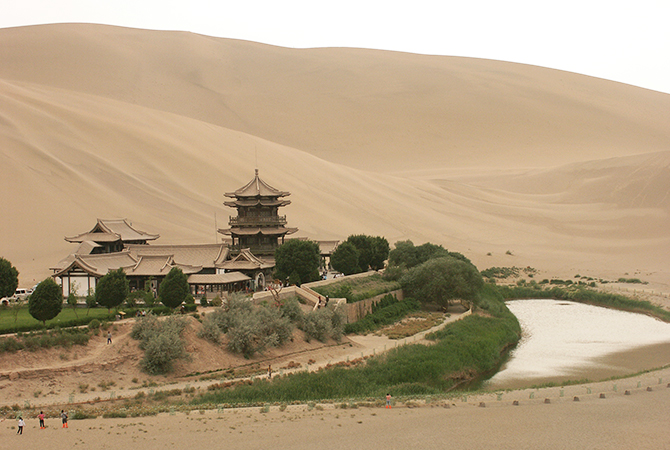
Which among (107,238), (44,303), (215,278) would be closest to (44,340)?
(44,303)

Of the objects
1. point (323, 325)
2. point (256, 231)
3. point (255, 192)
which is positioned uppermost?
point (255, 192)

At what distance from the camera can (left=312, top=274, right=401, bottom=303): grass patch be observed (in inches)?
1459

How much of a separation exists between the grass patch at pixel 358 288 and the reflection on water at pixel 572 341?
7.46m

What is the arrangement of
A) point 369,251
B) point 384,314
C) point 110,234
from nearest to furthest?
1. point 384,314
2. point 110,234
3. point 369,251

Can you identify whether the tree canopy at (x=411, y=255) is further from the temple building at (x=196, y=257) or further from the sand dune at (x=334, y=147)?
the sand dune at (x=334, y=147)

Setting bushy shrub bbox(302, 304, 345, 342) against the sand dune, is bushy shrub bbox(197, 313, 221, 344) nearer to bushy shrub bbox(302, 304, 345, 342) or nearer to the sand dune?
bushy shrub bbox(302, 304, 345, 342)

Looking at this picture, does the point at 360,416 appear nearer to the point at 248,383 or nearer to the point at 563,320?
the point at 248,383

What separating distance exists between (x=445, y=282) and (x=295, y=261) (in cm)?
809

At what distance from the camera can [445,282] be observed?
41219 millimetres

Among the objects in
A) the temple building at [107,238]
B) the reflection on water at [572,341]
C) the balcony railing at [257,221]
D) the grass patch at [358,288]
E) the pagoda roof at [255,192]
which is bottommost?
the reflection on water at [572,341]

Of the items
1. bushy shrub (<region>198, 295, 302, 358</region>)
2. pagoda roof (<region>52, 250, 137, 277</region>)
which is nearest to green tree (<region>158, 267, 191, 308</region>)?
bushy shrub (<region>198, 295, 302, 358</region>)

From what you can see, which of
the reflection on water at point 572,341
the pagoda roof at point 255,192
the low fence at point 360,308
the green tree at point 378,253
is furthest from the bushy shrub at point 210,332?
the green tree at point 378,253

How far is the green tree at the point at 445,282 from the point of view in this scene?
41094 millimetres

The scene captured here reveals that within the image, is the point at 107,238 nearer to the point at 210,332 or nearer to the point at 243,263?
the point at 243,263
